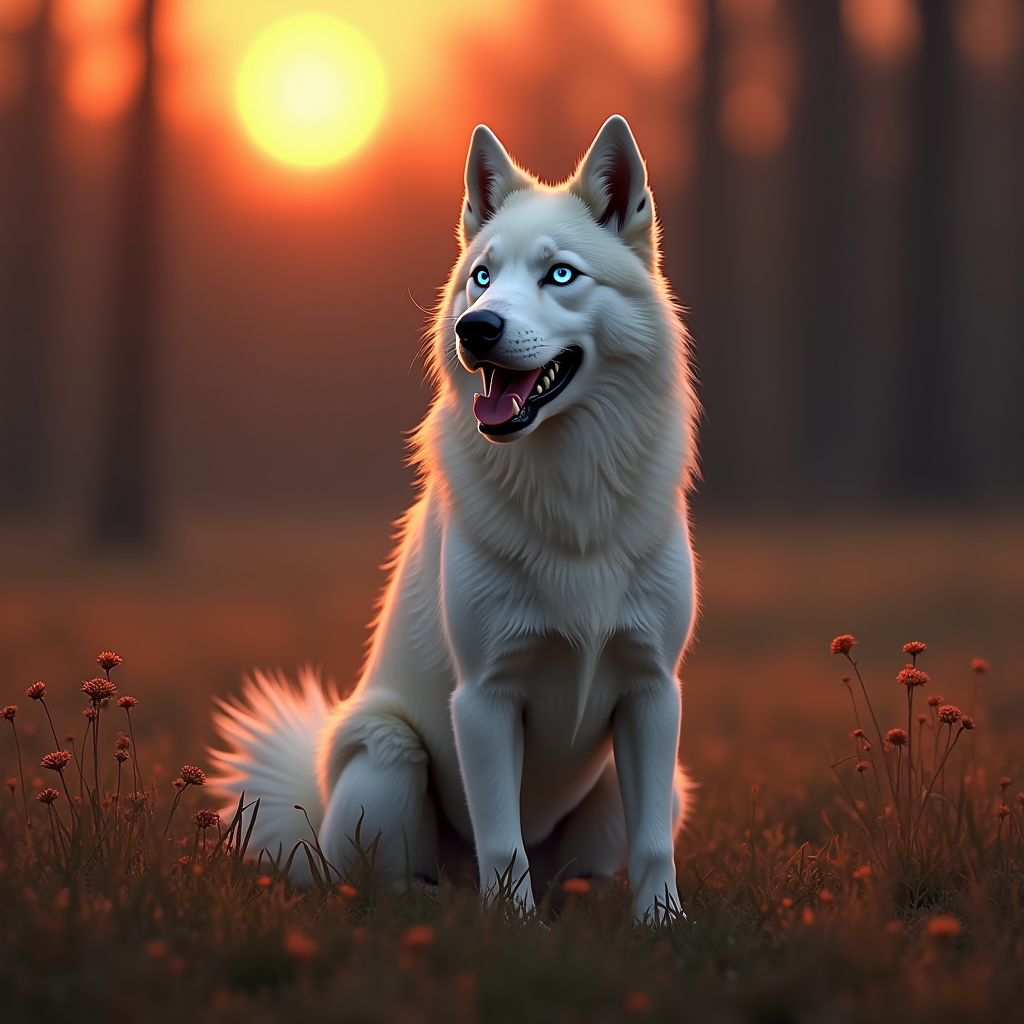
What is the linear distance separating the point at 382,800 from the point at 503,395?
1330mm

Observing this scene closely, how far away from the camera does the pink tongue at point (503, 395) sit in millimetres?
2867

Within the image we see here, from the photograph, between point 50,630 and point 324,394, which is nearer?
point 50,630

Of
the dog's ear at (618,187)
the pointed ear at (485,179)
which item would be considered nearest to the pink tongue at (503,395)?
the dog's ear at (618,187)

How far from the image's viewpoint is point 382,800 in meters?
3.24

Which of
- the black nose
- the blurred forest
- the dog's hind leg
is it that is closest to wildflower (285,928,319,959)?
the dog's hind leg

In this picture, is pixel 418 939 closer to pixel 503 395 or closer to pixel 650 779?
Answer: pixel 650 779

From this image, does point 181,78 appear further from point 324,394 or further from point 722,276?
point 324,394

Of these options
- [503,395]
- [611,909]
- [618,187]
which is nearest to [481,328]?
[503,395]

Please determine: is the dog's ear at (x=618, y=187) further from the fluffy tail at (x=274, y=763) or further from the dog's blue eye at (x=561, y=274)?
the fluffy tail at (x=274, y=763)

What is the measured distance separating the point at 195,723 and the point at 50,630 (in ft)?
10.2

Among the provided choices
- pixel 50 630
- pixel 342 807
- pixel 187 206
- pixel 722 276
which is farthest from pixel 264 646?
pixel 187 206

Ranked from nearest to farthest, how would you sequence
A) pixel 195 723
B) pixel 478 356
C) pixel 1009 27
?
1. pixel 478 356
2. pixel 195 723
3. pixel 1009 27

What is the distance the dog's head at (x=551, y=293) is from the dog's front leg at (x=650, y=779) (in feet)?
2.91

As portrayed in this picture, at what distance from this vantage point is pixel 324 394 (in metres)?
30.2
